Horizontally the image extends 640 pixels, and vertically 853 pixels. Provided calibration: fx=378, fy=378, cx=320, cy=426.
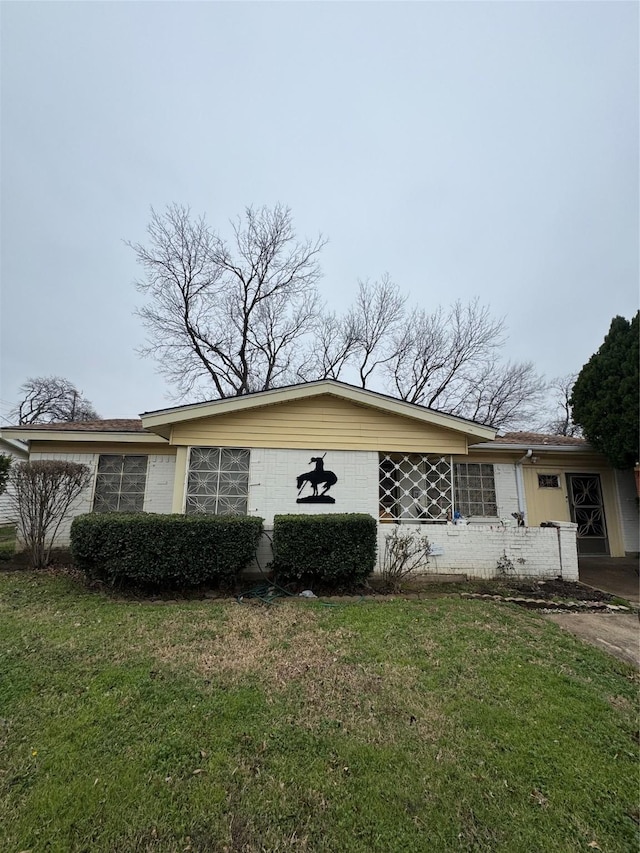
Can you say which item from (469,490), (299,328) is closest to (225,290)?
(299,328)

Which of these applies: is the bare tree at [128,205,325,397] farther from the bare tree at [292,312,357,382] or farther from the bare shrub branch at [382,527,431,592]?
the bare shrub branch at [382,527,431,592]

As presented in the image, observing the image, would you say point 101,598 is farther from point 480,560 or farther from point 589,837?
point 480,560

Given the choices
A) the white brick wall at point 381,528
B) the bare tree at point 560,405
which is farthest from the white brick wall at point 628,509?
the bare tree at point 560,405

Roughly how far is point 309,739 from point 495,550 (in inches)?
221

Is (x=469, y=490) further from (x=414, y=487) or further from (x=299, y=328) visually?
(x=299, y=328)

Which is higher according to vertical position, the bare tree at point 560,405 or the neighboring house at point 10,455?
the bare tree at point 560,405

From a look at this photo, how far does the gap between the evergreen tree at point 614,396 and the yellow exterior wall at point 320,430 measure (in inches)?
160

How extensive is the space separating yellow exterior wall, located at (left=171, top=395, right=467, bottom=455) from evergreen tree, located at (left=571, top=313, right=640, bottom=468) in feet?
13.4

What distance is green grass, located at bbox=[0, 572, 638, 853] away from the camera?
1949mm

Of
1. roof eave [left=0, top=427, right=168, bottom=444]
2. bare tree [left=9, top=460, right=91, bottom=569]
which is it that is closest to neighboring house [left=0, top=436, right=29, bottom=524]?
roof eave [left=0, top=427, right=168, bottom=444]

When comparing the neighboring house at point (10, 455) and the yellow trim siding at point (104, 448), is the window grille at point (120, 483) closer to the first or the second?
the yellow trim siding at point (104, 448)

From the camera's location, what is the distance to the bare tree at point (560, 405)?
2703 centimetres

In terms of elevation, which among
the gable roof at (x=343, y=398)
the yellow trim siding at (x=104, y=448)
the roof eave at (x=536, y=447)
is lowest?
the yellow trim siding at (x=104, y=448)

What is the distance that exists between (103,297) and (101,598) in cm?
1677
